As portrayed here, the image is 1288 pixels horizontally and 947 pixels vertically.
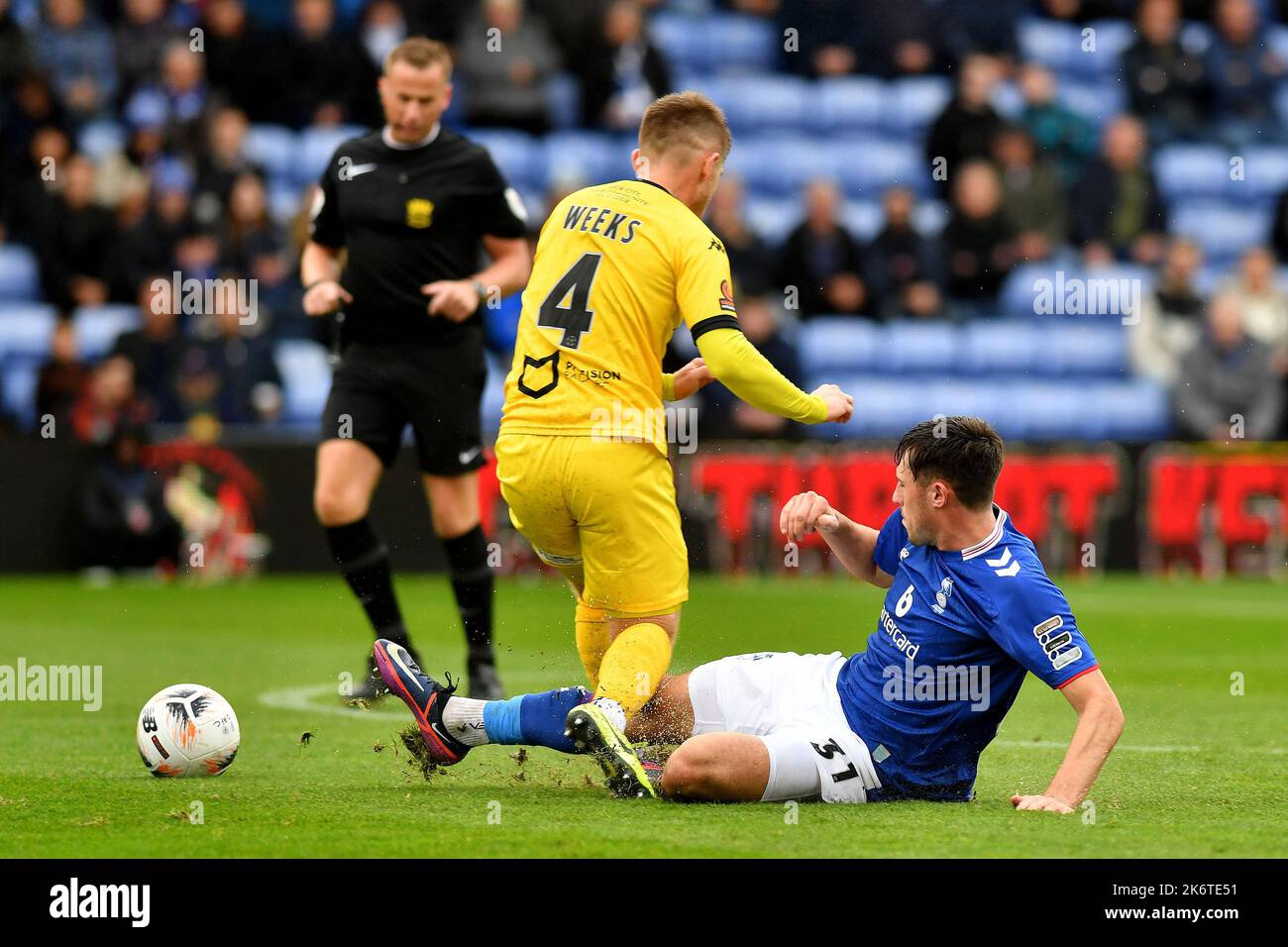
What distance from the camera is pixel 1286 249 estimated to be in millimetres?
18469

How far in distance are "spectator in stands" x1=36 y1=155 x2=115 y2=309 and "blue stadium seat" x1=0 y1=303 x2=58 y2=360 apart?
193 millimetres

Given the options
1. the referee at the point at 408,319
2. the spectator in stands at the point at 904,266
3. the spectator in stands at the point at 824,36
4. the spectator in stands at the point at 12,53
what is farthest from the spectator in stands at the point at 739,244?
the referee at the point at 408,319

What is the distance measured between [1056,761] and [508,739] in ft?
6.63

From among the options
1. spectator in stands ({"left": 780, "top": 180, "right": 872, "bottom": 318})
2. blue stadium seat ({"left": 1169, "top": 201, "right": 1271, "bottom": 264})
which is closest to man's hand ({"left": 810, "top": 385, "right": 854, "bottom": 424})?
spectator in stands ({"left": 780, "top": 180, "right": 872, "bottom": 318})

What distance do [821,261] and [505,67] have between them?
3368mm

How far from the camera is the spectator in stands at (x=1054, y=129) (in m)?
17.7

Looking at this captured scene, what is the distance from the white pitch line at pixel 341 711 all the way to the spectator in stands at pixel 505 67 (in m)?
9.57

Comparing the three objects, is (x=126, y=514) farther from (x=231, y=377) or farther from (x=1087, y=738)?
(x=1087, y=738)

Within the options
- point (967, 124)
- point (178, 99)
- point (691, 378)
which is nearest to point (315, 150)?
point (178, 99)

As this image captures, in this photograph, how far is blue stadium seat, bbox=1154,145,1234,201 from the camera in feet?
62.2

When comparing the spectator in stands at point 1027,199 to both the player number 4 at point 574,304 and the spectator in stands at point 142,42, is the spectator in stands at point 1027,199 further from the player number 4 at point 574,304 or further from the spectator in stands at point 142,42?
the player number 4 at point 574,304

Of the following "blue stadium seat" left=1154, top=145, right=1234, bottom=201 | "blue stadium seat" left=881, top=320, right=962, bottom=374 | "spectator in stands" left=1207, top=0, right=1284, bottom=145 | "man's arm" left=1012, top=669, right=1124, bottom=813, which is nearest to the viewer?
"man's arm" left=1012, top=669, right=1124, bottom=813

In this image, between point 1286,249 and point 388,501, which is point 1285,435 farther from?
point 388,501

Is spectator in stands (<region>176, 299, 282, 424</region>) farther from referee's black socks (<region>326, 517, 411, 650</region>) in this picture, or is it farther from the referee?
referee's black socks (<region>326, 517, 411, 650</region>)
